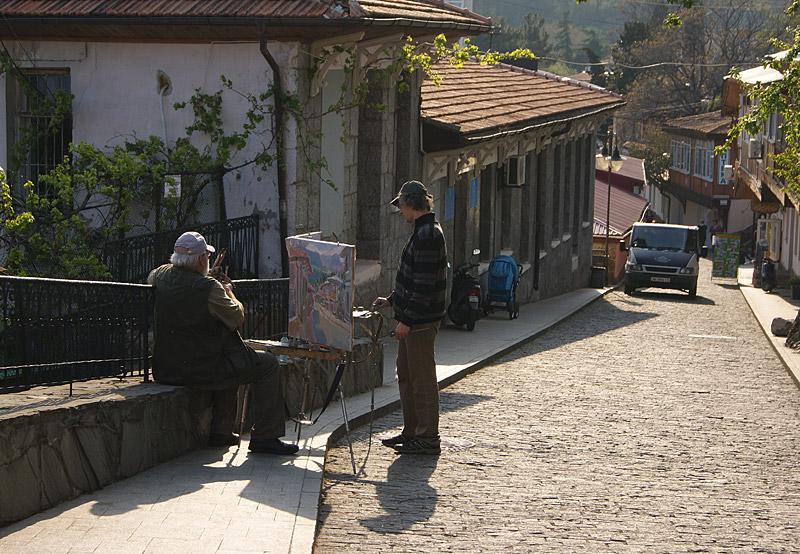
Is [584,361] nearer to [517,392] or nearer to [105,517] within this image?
[517,392]

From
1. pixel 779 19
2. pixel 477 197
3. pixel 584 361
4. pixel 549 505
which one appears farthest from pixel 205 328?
pixel 779 19

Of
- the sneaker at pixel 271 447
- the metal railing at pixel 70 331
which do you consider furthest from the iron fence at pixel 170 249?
the sneaker at pixel 271 447

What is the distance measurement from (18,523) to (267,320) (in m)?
4.76

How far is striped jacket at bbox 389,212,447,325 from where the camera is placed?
30.5 ft

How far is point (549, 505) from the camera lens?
27.2 ft

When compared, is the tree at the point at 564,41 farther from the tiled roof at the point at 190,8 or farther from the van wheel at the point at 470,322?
the tiled roof at the point at 190,8

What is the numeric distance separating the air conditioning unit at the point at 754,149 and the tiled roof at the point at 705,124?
1830 cm

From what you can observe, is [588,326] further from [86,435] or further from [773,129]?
[86,435]

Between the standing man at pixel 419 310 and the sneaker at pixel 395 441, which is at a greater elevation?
the standing man at pixel 419 310

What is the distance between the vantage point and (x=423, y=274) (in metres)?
9.32

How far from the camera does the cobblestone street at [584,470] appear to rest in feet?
24.8

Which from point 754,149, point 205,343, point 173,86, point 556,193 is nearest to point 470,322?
point 173,86

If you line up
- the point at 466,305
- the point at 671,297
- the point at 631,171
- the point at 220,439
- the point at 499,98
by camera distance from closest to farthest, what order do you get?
the point at 220,439
the point at 466,305
the point at 499,98
the point at 671,297
the point at 631,171

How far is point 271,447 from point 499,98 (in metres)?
18.6
